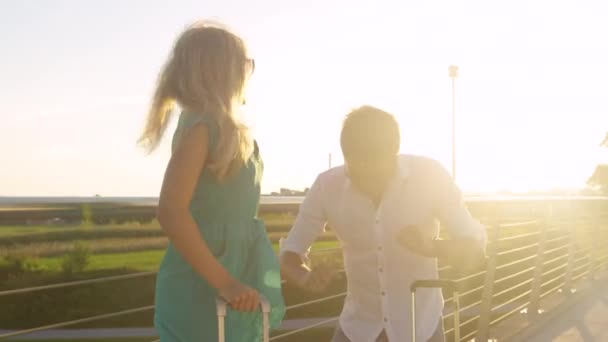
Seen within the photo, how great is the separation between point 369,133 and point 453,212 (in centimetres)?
41

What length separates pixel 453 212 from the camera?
119 inches

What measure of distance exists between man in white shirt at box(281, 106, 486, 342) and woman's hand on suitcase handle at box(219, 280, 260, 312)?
0.60 meters

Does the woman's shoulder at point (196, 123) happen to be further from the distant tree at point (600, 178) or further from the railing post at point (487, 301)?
the distant tree at point (600, 178)

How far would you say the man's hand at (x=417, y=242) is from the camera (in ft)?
9.50

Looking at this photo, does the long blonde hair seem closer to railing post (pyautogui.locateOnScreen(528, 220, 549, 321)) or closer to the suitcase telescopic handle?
the suitcase telescopic handle

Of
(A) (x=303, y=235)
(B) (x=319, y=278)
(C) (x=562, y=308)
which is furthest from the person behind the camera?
(C) (x=562, y=308)

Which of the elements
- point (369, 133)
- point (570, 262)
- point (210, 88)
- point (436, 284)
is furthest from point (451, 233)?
point (570, 262)

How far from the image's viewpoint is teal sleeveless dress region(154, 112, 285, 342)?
2.44m

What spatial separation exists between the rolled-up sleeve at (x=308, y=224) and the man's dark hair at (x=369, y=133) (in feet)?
1.10

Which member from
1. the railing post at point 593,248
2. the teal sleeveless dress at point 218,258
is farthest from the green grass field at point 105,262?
the teal sleeveless dress at point 218,258

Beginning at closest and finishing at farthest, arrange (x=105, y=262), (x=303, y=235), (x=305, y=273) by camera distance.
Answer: (x=305, y=273) → (x=303, y=235) → (x=105, y=262)

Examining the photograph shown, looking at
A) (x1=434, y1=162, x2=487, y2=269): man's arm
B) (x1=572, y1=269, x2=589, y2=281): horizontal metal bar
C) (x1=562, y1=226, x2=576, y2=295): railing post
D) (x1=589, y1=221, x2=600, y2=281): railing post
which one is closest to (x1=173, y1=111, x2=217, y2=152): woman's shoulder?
(x1=434, y1=162, x2=487, y2=269): man's arm

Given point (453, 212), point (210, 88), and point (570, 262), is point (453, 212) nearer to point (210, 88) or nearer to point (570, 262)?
point (210, 88)

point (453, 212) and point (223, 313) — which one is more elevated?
point (453, 212)
